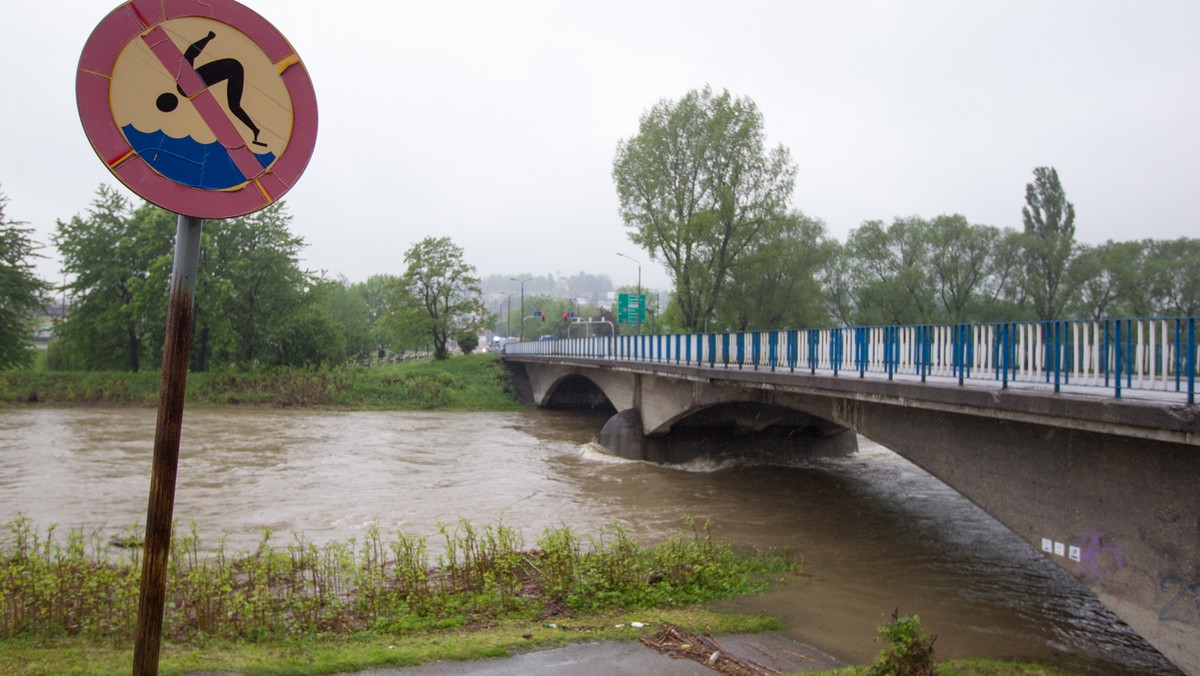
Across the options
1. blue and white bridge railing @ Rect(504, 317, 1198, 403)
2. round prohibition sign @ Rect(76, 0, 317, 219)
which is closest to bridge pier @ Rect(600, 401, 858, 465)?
blue and white bridge railing @ Rect(504, 317, 1198, 403)

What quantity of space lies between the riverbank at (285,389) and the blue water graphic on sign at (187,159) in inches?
1924

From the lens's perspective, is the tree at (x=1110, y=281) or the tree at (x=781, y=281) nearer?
the tree at (x=781, y=281)

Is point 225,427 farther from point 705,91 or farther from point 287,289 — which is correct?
point 705,91

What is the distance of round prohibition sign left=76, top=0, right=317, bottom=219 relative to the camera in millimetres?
2941

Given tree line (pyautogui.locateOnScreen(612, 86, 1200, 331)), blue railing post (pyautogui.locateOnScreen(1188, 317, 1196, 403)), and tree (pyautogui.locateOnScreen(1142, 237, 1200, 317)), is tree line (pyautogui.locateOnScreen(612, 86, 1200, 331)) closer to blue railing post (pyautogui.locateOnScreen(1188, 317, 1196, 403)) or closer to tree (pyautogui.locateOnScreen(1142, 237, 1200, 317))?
tree (pyautogui.locateOnScreen(1142, 237, 1200, 317))

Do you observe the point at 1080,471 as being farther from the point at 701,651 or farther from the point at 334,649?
the point at 334,649

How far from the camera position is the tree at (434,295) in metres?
64.0

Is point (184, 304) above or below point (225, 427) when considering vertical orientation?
above

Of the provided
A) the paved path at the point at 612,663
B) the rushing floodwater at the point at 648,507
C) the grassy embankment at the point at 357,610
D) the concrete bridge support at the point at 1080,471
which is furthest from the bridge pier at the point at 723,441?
the paved path at the point at 612,663

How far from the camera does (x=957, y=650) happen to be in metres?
9.18

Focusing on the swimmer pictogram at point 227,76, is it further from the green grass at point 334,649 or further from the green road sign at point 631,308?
the green road sign at point 631,308

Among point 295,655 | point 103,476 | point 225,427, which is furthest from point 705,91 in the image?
point 295,655

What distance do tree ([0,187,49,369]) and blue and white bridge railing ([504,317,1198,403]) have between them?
Result: 152 feet

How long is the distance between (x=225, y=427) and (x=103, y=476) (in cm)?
1468
